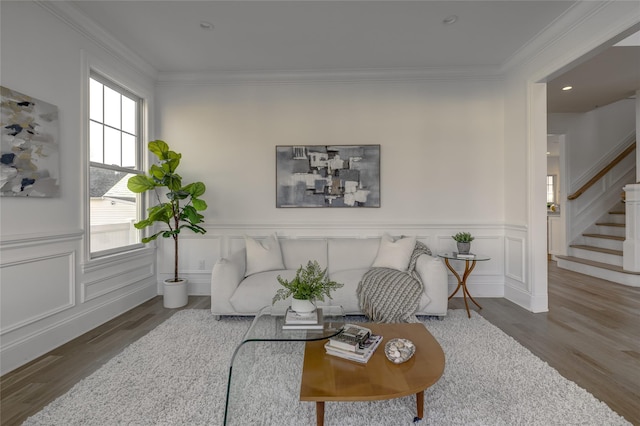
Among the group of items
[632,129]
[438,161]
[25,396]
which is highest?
[632,129]

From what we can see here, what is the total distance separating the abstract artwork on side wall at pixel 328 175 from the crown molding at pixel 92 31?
1903mm

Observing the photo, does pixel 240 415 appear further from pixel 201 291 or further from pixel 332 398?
pixel 201 291

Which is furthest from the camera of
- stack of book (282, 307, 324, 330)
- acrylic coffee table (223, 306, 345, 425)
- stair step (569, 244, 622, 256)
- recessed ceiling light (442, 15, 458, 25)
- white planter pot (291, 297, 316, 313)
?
stair step (569, 244, 622, 256)

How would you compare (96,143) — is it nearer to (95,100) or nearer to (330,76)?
(95,100)

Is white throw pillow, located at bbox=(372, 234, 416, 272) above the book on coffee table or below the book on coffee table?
above

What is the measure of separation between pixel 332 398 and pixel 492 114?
398 cm

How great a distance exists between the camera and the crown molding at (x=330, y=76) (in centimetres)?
389

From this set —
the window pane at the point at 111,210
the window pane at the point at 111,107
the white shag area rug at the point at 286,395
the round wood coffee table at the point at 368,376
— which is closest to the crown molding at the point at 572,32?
the white shag area rug at the point at 286,395

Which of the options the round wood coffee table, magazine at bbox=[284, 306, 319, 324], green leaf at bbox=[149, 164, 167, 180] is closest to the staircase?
the round wood coffee table

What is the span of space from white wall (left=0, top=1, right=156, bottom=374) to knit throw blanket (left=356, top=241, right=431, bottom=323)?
2625 mm

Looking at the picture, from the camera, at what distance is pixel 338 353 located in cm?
171

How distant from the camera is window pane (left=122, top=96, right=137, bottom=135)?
3602 millimetres

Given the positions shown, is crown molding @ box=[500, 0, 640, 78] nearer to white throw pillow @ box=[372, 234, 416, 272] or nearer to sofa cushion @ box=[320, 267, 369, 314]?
white throw pillow @ box=[372, 234, 416, 272]

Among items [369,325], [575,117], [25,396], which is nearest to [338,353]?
[369,325]
